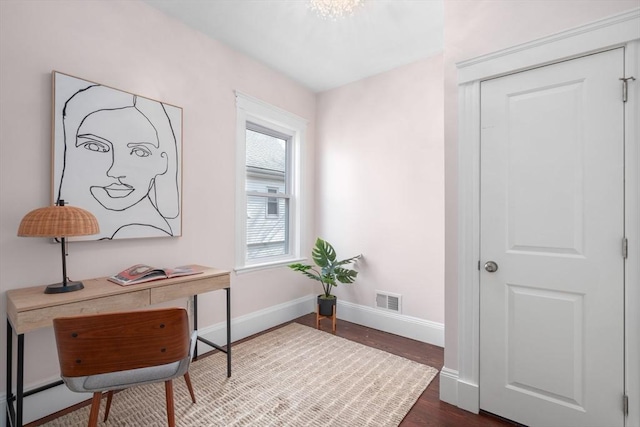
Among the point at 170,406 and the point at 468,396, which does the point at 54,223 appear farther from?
the point at 468,396

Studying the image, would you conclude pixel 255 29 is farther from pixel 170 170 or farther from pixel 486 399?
pixel 486 399

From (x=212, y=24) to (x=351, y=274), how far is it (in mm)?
2670

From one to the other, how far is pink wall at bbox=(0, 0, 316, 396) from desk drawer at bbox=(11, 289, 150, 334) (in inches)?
18.4

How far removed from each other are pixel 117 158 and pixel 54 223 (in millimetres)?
694

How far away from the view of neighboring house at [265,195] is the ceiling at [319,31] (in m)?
0.86

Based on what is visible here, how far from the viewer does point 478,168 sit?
76.6 inches

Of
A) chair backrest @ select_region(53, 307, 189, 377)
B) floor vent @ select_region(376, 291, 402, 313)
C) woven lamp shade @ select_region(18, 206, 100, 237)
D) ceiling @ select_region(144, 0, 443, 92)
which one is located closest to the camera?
chair backrest @ select_region(53, 307, 189, 377)

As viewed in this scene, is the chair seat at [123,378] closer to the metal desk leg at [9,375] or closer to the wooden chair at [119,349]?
the wooden chair at [119,349]

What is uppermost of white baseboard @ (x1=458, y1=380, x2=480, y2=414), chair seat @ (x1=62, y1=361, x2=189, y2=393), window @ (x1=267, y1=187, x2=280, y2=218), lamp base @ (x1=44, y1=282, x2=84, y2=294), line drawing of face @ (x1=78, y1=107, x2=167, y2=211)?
line drawing of face @ (x1=78, y1=107, x2=167, y2=211)

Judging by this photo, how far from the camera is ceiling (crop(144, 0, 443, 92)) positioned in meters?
2.36

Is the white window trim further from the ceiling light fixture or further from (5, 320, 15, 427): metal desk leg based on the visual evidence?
(5, 320, 15, 427): metal desk leg

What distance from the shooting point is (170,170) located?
2.47 m

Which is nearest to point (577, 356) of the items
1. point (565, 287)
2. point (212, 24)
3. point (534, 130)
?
point (565, 287)

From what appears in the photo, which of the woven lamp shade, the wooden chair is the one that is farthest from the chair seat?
the woven lamp shade
